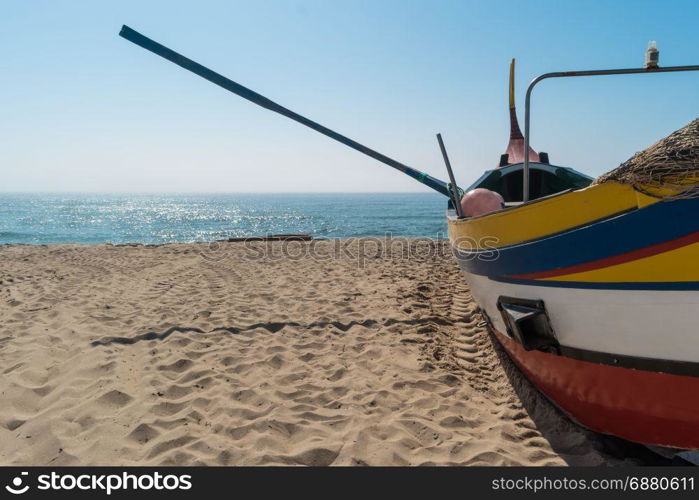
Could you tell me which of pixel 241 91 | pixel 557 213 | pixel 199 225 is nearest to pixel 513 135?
pixel 241 91

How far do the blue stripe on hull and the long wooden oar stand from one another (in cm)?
399

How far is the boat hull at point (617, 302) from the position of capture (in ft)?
7.39

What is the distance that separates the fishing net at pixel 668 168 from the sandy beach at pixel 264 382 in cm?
185

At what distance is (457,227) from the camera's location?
4.55 m

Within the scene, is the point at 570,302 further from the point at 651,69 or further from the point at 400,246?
the point at 400,246

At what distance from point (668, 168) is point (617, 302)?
826 millimetres

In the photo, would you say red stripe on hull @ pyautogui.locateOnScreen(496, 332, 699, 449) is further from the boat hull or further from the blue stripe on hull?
the blue stripe on hull

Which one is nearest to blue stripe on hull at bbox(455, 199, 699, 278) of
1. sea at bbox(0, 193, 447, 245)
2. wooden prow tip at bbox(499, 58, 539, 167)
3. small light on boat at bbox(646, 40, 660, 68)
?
small light on boat at bbox(646, 40, 660, 68)

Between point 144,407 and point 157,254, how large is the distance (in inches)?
358

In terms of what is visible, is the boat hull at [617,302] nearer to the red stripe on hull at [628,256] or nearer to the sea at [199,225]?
the red stripe on hull at [628,256]

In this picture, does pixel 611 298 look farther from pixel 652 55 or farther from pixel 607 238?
pixel 652 55

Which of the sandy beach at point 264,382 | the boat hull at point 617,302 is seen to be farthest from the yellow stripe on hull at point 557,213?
the sandy beach at point 264,382

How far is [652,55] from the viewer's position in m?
2.81

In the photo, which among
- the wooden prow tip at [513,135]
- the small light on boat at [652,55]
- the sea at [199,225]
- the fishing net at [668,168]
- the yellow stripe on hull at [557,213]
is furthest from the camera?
the sea at [199,225]
